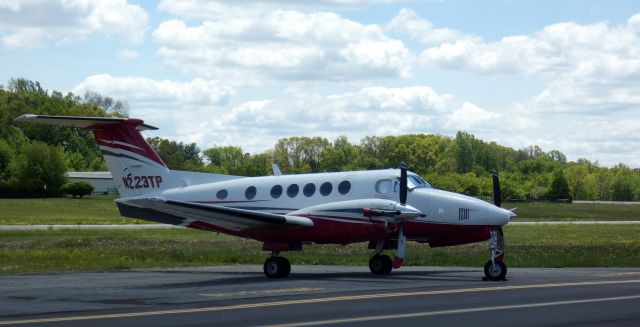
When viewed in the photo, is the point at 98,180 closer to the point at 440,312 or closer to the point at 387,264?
the point at 387,264

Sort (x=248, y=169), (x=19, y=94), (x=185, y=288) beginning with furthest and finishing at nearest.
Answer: (x=19, y=94)
(x=248, y=169)
(x=185, y=288)

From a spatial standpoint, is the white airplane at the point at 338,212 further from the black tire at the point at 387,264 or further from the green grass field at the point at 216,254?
the green grass field at the point at 216,254

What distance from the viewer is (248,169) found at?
93562 mm

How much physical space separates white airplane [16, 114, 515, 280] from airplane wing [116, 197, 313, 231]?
27 mm

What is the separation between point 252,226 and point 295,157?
8859cm

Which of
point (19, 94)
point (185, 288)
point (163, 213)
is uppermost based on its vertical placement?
point (19, 94)

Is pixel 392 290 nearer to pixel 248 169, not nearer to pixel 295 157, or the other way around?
pixel 248 169

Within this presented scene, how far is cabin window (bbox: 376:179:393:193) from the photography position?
26969 millimetres

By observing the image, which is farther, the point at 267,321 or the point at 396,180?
the point at 396,180

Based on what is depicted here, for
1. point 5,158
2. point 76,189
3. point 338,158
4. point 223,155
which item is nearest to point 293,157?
point 338,158

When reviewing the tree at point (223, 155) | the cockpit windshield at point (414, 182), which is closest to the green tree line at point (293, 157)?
the tree at point (223, 155)

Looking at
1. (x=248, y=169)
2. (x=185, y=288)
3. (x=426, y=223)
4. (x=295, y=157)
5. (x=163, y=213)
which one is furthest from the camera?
(x=295, y=157)

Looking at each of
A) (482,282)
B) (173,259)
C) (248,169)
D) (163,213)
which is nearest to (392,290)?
(482,282)

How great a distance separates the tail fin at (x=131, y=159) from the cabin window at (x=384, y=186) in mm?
7357
